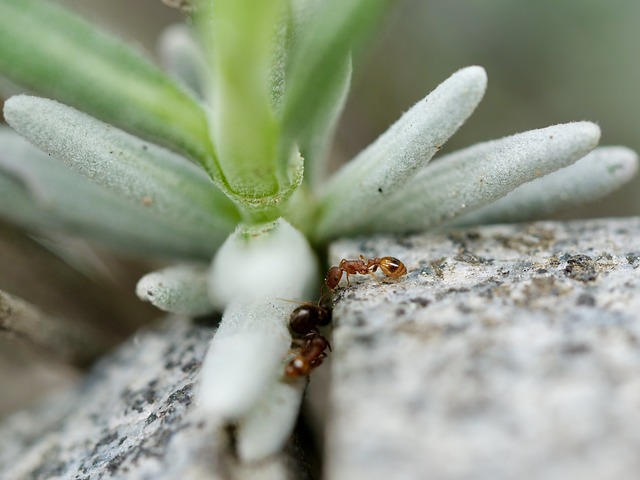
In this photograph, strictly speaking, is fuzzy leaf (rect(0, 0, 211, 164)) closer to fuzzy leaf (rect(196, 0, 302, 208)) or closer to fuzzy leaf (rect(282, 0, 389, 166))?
fuzzy leaf (rect(196, 0, 302, 208))

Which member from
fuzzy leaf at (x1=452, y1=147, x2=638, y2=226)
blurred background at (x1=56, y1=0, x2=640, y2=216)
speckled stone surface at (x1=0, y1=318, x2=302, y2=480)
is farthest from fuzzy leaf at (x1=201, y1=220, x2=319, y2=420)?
blurred background at (x1=56, y1=0, x2=640, y2=216)

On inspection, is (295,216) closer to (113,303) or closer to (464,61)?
(113,303)

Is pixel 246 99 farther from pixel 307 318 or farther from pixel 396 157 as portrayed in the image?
pixel 307 318

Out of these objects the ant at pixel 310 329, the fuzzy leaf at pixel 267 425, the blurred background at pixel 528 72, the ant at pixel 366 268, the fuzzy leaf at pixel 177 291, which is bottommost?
the fuzzy leaf at pixel 267 425

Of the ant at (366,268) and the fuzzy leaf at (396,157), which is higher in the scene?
the fuzzy leaf at (396,157)

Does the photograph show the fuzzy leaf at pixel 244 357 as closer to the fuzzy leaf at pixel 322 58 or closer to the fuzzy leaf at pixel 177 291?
the fuzzy leaf at pixel 177 291

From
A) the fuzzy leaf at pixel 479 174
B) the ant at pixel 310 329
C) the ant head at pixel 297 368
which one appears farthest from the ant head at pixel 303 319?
the fuzzy leaf at pixel 479 174

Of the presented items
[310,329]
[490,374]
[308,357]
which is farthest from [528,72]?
[490,374]
